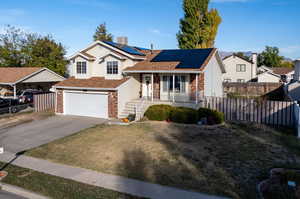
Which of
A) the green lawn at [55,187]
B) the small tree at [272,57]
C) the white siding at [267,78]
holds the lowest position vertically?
the green lawn at [55,187]

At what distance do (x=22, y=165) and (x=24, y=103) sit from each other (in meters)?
17.4

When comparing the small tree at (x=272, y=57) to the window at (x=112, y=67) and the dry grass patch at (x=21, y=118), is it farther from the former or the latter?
the dry grass patch at (x=21, y=118)

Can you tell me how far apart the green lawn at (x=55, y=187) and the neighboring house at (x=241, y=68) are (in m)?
41.8

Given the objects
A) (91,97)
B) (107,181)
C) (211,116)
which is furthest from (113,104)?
(107,181)

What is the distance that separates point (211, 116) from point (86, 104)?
10512 mm

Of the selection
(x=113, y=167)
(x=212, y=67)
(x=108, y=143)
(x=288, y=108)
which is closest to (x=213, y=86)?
(x=212, y=67)

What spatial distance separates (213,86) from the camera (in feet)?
77.9

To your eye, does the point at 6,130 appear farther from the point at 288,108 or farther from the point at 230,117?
the point at 288,108

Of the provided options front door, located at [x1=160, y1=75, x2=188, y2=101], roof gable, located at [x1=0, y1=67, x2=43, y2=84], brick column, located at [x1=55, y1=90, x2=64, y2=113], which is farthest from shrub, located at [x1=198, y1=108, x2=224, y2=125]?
roof gable, located at [x1=0, y1=67, x2=43, y2=84]

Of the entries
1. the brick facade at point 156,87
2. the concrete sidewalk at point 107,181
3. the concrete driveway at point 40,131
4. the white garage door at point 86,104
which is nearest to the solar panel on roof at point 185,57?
the brick facade at point 156,87

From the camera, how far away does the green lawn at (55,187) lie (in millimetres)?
7262

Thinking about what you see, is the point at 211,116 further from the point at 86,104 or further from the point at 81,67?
the point at 81,67

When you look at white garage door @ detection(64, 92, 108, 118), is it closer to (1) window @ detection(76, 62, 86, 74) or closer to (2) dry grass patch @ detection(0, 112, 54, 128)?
(2) dry grass patch @ detection(0, 112, 54, 128)

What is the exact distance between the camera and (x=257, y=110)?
16797 millimetres
